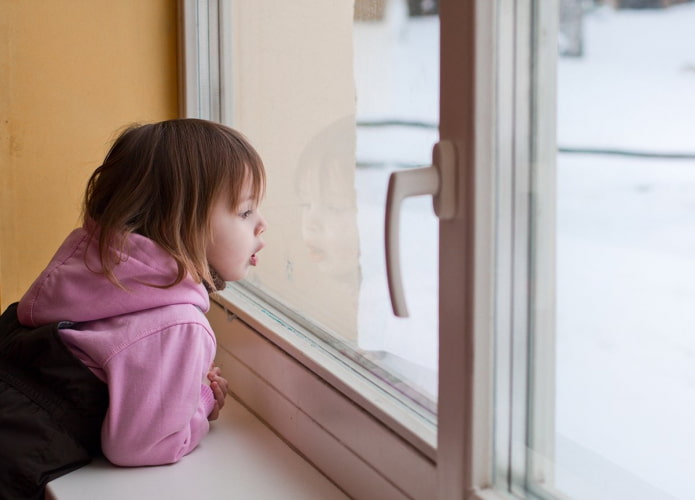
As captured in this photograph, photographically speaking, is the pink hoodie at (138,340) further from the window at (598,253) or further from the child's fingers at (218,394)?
the window at (598,253)

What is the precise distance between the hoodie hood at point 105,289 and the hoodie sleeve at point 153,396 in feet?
0.17

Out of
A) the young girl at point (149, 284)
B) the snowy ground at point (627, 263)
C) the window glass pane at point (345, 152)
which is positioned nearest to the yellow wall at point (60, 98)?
the window glass pane at point (345, 152)

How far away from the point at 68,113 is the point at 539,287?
98cm

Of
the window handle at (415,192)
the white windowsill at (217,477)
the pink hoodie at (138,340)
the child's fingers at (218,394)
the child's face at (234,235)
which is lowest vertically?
the white windowsill at (217,477)

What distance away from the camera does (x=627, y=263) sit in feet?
2.09

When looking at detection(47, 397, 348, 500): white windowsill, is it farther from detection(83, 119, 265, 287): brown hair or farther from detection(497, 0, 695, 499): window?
detection(497, 0, 695, 499): window

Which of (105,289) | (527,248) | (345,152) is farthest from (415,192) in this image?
(105,289)

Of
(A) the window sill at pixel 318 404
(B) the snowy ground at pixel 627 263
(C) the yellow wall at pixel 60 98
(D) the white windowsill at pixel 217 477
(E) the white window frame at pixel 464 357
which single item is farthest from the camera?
(C) the yellow wall at pixel 60 98

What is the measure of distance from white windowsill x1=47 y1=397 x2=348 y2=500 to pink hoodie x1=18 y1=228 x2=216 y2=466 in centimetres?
2

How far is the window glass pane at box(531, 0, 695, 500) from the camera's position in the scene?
0.58 meters

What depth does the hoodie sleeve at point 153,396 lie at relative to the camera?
106 centimetres

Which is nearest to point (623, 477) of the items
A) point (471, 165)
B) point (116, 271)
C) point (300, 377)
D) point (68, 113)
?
point (471, 165)

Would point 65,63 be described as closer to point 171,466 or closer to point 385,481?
point 171,466

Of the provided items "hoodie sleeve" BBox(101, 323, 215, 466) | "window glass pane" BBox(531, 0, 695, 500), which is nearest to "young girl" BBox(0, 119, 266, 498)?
"hoodie sleeve" BBox(101, 323, 215, 466)
